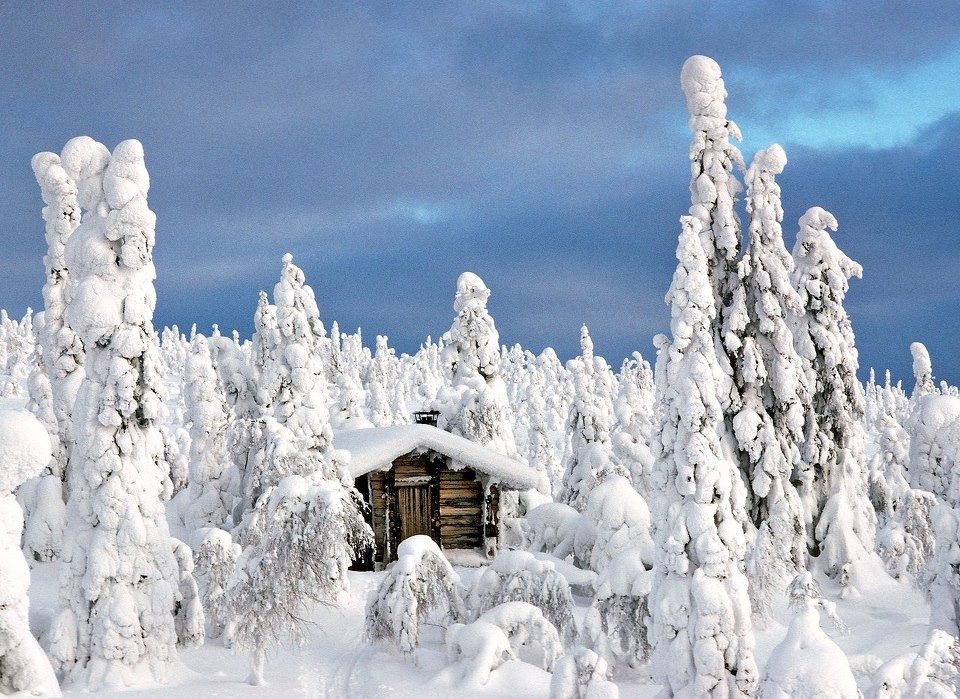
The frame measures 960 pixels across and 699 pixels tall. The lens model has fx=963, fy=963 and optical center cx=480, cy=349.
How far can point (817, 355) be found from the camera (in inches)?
1149

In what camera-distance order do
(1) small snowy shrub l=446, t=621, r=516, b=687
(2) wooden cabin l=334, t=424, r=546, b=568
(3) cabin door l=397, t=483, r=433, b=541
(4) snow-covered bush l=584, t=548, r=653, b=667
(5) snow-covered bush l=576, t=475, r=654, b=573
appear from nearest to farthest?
1. (1) small snowy shrub l=446, t=621, r=516, b=687
2. (4) snow-covered bush l=584, t=548, r=653, b=667
3. (5) snow-covered bush l=576, t=475, r=654, b=573
4. (2) wooden cabin l=334, t=424, r=546, b=568
5. (3) cabin door l=397, t=483, r=433, b=541

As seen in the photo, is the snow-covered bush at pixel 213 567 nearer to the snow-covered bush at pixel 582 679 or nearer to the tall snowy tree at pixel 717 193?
the snow-covered bush at pixel 582 679

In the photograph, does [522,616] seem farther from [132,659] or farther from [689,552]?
[132,659]

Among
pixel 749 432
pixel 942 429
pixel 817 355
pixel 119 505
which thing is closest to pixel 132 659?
pixel 119 505

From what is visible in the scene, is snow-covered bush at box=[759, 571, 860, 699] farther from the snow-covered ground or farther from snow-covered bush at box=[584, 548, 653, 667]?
snow-covered bush at box=[584, 548, 653, 667]

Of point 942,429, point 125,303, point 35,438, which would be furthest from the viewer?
point 942,429

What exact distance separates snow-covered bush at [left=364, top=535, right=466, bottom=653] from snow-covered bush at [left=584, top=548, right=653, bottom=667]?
10.7 feet

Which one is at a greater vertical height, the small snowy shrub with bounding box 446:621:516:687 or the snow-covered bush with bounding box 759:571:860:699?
the snow-covered bush with bounding box 759:571:860:699

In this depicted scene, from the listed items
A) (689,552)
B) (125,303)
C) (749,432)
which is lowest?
(689,552)

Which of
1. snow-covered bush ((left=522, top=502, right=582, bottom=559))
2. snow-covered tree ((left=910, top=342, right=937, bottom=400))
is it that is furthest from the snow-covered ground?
snow-covered tree ((left=910, top=342, right=937, bottom=400))

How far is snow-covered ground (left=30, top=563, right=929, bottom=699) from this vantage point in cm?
1822

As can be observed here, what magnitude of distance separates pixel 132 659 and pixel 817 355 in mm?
20970

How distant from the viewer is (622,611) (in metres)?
20.3

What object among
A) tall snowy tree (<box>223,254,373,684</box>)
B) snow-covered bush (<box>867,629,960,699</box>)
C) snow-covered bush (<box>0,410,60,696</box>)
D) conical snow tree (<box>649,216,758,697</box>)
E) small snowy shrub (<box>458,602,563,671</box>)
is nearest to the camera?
snow-covered bush (<box>0,410,60,696</box>)
